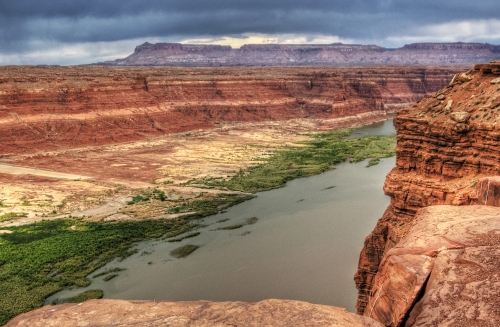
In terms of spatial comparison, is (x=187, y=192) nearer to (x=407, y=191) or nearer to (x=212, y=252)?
(x=212, y=252)

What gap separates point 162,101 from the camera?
7400cm

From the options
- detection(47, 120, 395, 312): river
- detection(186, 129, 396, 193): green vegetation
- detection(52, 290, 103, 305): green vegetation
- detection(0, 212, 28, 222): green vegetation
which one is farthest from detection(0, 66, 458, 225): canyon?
detection(52, 290, 103, 305): green vegetation

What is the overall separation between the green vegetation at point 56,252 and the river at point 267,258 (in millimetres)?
877

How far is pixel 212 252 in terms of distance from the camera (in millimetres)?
24391

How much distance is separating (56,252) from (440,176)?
20.5 metres

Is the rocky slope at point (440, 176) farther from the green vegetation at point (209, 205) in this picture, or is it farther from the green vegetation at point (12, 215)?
the green vegetation at point (12, 215)

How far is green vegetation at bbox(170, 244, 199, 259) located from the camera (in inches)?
953

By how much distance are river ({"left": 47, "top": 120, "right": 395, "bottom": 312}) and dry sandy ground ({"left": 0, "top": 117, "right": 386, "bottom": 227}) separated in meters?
6.03

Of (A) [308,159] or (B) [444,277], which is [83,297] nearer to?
(B) [444,277]

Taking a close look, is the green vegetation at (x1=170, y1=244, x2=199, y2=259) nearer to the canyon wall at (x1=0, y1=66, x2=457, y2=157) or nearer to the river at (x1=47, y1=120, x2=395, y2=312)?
the river at (x1=47, y1=120, x2=395, y2=312)

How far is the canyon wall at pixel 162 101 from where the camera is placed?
186 ft

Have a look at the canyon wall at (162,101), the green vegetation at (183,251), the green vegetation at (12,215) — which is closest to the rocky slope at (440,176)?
the green vegetation at (183,251)

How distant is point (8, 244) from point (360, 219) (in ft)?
69.4

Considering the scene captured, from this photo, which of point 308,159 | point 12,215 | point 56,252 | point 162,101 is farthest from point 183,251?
point 162,101
